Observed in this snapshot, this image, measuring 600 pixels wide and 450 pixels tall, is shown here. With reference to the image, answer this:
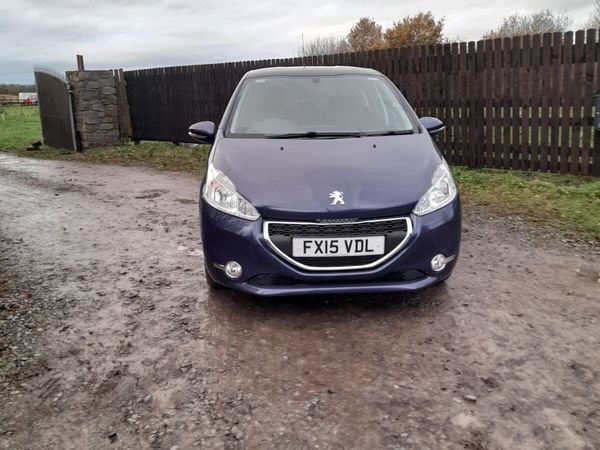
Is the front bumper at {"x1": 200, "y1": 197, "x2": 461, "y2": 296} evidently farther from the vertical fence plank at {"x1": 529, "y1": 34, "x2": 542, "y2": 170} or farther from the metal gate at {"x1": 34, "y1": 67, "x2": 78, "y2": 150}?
the metal gate at {"x1": 34, "y1": 67, "x2": 78, "y2": 150}

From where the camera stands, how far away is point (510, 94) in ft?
26.1

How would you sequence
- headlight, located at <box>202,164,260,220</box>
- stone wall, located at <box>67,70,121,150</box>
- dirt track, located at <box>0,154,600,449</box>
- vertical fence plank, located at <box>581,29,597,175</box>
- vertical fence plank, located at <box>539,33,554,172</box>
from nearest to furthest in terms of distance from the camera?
dirt track, located at <box>0,154,600,449</box> < headlight, located at <box>202,164,260,220</box> < vertical fence plank, located at <box>581,29,597,175</box> < vertical fence plank, located at <box>539,33,554,172</box> < stone wall, located at <box>67,70,121,150</box>

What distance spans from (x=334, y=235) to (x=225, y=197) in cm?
77

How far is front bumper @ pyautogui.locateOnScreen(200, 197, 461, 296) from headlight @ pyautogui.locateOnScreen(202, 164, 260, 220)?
0.15 feet

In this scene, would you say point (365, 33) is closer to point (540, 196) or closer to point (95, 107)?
point (95, 107)

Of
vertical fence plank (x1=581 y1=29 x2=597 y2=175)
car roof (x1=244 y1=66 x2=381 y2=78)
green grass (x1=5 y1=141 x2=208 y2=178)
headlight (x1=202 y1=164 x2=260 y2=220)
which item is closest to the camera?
headlight (x1=202 y1=164 x2=260 y2=220)

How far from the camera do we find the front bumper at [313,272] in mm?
3207

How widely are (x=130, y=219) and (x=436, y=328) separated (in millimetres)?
4314

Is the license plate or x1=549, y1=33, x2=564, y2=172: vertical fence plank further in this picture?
x1=549, y1=33, x2=564, y2=172: vertical fence plank

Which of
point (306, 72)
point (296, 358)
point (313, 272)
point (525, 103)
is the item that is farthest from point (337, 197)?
point (525, 103)

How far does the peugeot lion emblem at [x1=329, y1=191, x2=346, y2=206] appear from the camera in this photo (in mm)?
3219

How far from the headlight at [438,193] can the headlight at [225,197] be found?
41.3 inches

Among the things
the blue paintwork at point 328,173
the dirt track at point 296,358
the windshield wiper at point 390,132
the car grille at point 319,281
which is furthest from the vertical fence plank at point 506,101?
the car grille at point 319,281

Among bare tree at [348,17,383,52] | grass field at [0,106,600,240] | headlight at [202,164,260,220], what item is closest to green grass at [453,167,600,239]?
grass field at [0,106,600,240]
